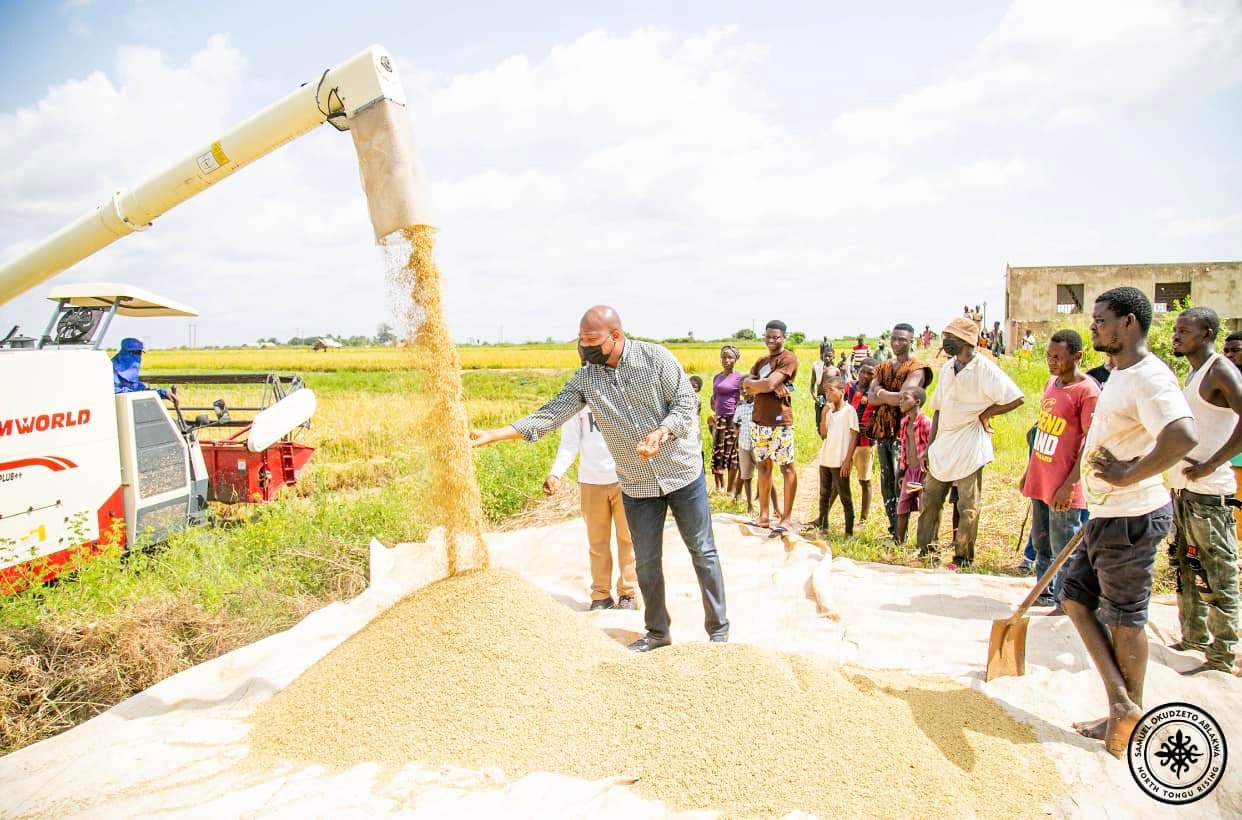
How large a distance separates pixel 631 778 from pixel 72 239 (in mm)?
4206

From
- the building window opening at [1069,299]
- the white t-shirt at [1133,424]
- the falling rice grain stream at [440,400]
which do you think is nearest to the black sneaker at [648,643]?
the falling rice grain stream at [440,400]

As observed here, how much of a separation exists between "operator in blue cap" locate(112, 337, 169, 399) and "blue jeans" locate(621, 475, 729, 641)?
4.05 meters

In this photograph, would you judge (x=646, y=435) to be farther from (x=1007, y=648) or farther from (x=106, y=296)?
(x=106, y=296)

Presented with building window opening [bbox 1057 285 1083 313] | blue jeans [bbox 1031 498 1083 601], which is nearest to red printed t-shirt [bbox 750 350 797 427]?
blue jeans [bbox 1031 498 1083 601]

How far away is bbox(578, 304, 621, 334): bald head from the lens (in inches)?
134

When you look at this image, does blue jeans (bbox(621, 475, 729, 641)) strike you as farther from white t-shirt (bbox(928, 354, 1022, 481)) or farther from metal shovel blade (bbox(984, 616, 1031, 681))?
white t-shirt (bbox(928, 354, 1022, 481))

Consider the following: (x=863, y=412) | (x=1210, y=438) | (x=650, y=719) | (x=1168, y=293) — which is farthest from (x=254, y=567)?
(x=1168, y=293)

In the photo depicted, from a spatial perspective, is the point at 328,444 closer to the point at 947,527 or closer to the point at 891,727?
the point at 947,527

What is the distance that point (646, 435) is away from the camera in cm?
348

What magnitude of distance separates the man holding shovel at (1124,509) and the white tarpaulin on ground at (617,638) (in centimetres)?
27

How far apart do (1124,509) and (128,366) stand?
6495 millimetres

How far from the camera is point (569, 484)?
847 centimetres

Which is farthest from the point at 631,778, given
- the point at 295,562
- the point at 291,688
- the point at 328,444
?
the point at 328,444

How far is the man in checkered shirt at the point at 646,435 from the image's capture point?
3471 millimetres
